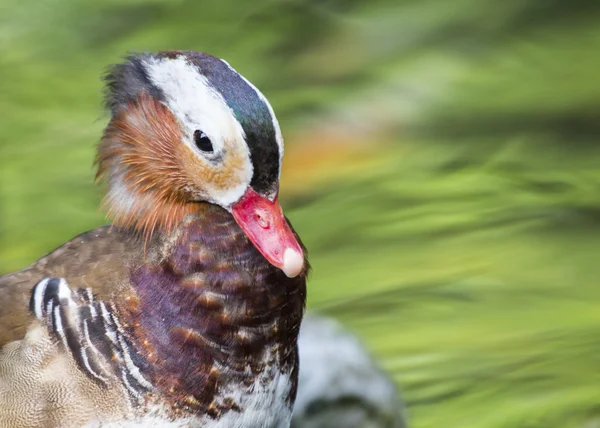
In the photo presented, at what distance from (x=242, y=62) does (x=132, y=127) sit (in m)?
2.51

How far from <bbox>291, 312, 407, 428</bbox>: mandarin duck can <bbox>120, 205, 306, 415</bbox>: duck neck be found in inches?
16.8

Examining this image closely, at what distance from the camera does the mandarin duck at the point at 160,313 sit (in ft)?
7.81

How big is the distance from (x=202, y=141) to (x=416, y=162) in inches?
85.1

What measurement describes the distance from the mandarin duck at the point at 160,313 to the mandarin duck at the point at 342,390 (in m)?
0.38

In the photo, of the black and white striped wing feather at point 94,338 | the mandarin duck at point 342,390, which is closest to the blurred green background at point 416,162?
the mandarin duck at point 342,390

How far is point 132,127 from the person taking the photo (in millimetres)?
2443

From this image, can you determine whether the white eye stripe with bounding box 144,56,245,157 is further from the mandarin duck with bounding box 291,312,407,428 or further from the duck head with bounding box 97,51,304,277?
the mandarin duck with bounding box 291,312,407,428

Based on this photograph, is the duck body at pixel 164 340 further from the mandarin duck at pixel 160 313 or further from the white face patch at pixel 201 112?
the white face patch at pixel 201 112

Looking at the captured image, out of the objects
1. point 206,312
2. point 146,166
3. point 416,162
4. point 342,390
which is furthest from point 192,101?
point 416,162

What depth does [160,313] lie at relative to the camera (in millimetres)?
2404

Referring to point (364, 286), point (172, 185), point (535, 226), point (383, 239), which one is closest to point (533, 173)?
point (535, 226)

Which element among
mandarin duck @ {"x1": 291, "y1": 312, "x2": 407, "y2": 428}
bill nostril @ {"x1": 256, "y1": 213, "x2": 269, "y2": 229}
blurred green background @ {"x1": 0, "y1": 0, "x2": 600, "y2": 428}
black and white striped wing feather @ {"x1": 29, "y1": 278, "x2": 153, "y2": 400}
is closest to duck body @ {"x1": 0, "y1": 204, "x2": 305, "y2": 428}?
black and white striped wing feather @ {"x1": 29, "y1": 278, "x2": 153, "y2": 400}

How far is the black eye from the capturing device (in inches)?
89.3

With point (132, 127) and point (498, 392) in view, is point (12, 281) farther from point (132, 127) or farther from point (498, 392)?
point (498, 392)
